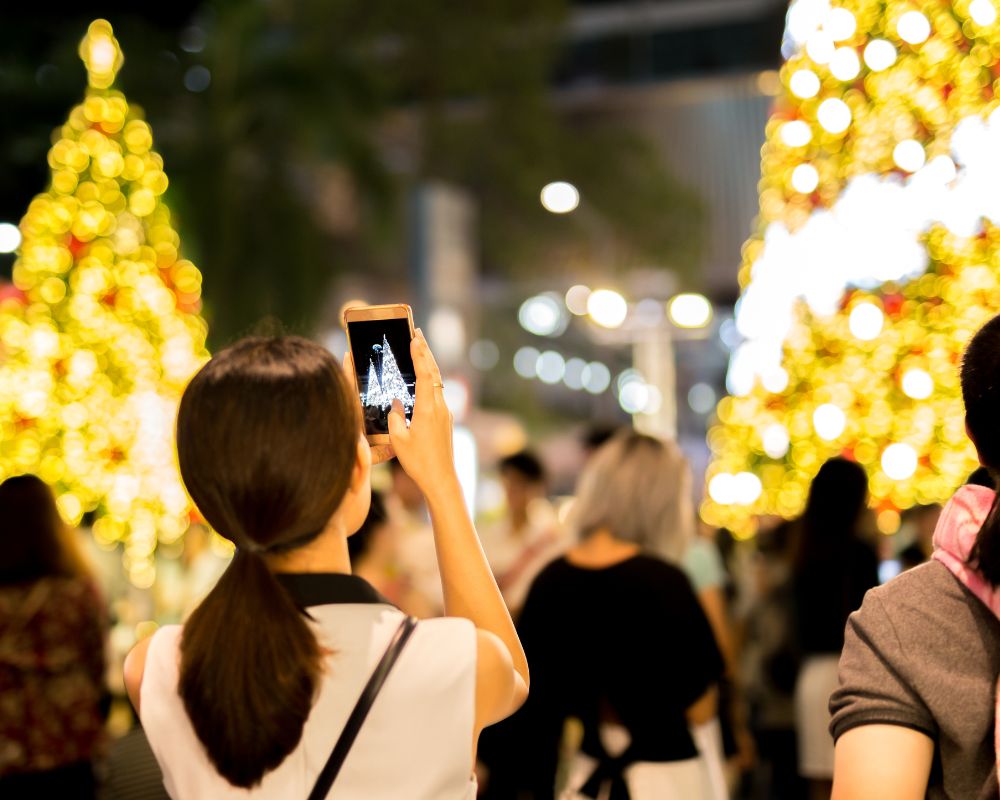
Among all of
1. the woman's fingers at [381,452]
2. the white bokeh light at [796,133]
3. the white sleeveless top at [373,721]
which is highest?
the white bokeh light at [796,133]

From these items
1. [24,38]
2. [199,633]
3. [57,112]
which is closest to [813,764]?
[199,633]

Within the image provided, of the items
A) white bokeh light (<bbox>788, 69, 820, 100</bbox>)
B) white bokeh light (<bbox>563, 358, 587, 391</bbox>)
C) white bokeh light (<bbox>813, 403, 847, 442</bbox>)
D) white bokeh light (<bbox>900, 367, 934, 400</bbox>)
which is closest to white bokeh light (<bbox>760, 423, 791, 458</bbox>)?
white bokeh light (<bbox>813, 403, 847, 442</bbox>)

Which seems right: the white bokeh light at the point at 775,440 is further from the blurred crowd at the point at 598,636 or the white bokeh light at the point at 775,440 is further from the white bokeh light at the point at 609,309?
the white bokeh light at the point at 609,309

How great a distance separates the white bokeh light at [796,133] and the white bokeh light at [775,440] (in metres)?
1.21

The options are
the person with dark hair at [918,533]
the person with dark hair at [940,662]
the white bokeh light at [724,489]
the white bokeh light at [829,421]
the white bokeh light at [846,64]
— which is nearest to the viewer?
the person with dark hair at [940,662]

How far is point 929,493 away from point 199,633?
4.11 metres

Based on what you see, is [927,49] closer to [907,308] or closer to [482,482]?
[907,308]

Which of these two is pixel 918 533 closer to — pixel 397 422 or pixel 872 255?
pixel 872 255

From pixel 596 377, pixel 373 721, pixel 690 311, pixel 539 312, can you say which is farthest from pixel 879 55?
pixel 596 377

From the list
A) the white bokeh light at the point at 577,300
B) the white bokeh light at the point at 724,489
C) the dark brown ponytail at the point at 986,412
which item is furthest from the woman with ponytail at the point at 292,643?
the white bokeh light at the point at 577,300

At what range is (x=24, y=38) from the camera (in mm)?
17531

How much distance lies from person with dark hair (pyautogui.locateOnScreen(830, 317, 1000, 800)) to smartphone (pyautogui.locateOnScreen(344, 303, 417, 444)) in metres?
0.73

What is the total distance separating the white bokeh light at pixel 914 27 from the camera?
511 centimetres

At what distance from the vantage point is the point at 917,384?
5.30m
